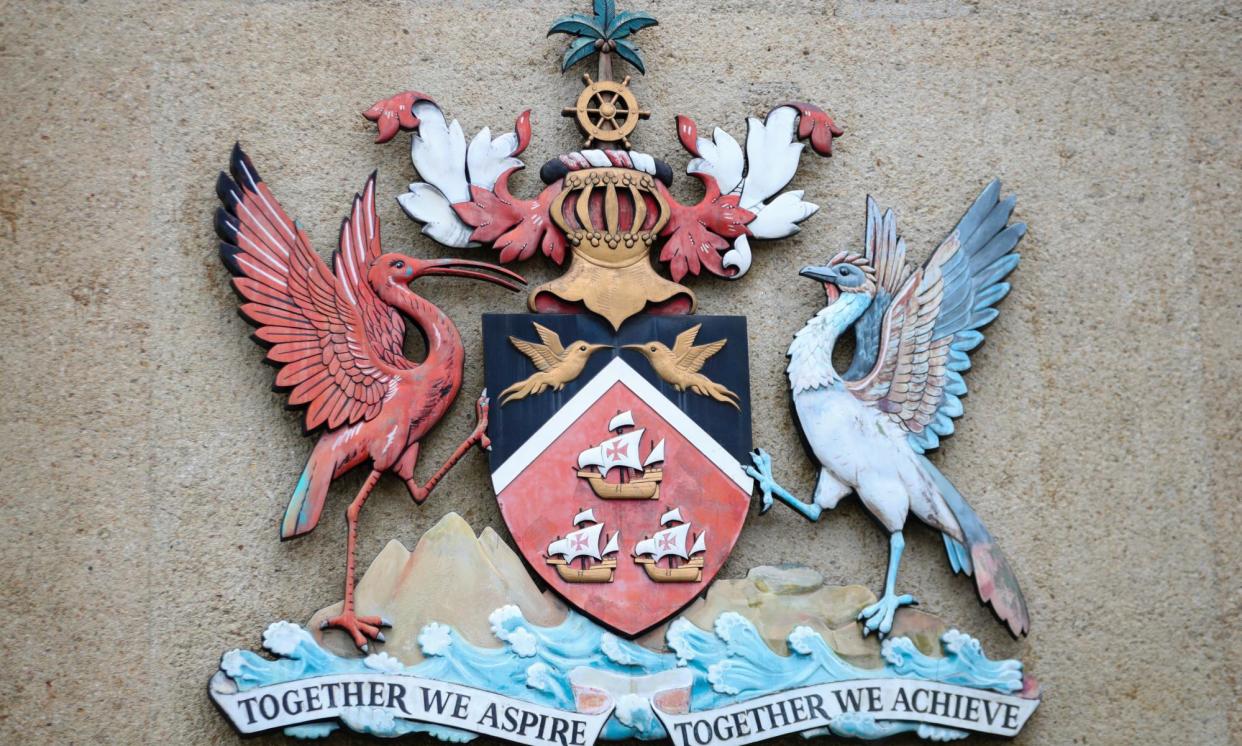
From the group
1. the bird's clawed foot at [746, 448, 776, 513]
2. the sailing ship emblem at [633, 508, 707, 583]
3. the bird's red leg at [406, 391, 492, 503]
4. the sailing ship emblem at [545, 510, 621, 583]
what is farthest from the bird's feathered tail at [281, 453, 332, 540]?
the bird's clawed foot at [746, 448, 776, 513]

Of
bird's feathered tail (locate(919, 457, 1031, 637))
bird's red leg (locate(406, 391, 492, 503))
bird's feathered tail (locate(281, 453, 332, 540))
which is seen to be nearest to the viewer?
bird's feathered tail (locate(281, 453, 332, 540))

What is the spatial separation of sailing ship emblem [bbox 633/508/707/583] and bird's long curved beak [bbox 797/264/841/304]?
0.97m

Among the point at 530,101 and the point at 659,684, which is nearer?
the point at 659,684

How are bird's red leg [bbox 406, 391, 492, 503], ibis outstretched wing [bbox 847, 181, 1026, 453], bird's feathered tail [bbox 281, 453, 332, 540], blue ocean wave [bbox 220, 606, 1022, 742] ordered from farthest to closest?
ibis outstretched wing [bbox 847, 181, 1026, 453], bird's red leg [bbox 406, 391, 492, 503], bird's feathered tail [bbox 281, 453, 332, 540], blue ocean wave [bbox 220, 606, 1022, 742]

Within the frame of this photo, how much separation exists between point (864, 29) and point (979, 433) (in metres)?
1.57

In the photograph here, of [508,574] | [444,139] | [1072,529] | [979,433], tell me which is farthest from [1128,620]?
[444,139]

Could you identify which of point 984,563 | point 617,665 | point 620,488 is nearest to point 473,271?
point 620,488

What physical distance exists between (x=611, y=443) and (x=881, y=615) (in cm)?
104

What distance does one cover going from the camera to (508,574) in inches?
196

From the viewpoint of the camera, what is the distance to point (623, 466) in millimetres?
5086

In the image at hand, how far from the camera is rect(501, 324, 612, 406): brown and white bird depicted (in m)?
5.11

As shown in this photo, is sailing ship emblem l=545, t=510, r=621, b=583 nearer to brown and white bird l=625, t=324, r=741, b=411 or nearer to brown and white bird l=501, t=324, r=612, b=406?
brown and white bird l=501, t=324, r=612, b=406

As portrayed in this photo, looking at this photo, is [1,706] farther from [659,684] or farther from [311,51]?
[311,51]

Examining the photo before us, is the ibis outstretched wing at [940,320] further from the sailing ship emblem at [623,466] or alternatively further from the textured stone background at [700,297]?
the sailing ship emblem at [623,466]
